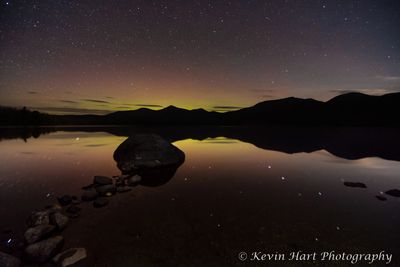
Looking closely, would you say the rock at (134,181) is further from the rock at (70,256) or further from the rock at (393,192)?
the rock at (393,192)

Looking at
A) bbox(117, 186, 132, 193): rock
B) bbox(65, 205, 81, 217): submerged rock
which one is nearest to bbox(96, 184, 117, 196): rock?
bbox(117, 186, 132, 193): rock

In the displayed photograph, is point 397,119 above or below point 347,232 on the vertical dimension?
above

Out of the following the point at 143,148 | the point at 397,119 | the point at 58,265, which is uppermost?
the point at 397,119

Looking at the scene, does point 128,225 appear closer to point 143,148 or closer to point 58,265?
point 58,265

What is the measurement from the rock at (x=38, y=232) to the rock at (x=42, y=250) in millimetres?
477

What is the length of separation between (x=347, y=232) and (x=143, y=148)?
14.2 meters

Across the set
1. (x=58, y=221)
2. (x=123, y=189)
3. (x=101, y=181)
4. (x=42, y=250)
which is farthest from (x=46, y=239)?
(x=101, y=181)

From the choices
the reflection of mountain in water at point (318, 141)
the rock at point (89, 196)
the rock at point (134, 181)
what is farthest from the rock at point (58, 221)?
the reflection of mountain in water at point (318, 141)

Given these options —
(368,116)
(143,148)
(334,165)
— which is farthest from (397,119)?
(143,148)

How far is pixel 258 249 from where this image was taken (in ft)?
19.6

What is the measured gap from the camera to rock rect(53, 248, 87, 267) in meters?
5.20

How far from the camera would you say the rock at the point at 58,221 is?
6.75 metres

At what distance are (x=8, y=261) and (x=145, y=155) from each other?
11.8 meters

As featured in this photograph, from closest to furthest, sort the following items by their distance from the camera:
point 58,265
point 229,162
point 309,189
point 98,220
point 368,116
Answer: point 58,265 < point 98,220 < point 309,189 < point 229,162 < point 368,116
